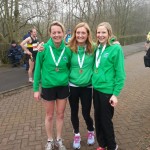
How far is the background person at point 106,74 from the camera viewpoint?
9.55 ft

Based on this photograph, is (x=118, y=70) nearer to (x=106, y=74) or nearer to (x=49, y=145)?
(x=106, y=74)

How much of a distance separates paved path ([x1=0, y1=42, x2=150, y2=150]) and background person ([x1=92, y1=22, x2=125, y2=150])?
3.04ft

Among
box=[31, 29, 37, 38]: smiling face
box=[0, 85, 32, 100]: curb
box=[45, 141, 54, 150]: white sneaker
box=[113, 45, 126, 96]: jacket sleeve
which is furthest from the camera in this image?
box=[31, 29, 37, 38]: smiling face

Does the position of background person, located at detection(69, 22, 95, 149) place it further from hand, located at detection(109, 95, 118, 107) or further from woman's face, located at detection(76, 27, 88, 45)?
hand, located at detection(109, 95, 118, 107)

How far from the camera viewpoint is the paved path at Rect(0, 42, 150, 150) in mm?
3807

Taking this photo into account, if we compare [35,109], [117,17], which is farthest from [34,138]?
[117,17]

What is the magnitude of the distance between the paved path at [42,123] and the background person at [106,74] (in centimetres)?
93

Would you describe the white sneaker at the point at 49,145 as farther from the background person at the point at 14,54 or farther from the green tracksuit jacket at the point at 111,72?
the background person at the point at 14,54

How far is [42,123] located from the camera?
4.65 metres

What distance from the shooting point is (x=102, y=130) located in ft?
11.1

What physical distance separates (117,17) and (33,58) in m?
22.7

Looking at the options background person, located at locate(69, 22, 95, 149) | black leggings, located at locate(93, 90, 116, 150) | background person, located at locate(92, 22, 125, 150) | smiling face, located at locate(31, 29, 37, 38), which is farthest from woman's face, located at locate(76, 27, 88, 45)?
smiling face, located at locate(31, 29, 37, 38)

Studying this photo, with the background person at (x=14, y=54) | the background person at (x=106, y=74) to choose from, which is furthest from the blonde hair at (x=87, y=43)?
the background person at (x=14, y=54)

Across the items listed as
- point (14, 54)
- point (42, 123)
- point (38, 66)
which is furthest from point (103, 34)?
point (14, 54)
